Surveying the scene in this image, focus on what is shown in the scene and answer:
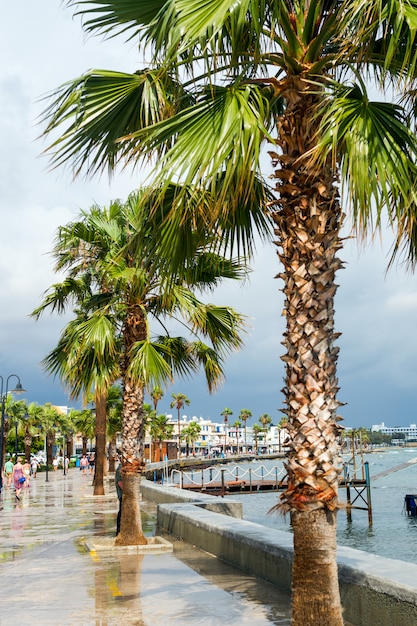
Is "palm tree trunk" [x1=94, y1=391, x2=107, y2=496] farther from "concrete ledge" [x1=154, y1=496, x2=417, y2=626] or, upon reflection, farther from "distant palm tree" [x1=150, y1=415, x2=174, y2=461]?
"distant palm tree" [x1=150, y1=415, x2=174, y2=461]

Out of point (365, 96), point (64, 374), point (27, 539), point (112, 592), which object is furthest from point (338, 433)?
point (27, 539)

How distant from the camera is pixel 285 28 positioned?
18.4 feet

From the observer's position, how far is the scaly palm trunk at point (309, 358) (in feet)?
17.4

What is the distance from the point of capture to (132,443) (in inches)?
533

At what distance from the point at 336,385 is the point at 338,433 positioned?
0.35 meters

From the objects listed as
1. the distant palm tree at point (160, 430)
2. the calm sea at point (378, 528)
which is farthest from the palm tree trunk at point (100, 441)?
the distant palm tree at point (160, 430)

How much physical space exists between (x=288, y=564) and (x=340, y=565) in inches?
59.2

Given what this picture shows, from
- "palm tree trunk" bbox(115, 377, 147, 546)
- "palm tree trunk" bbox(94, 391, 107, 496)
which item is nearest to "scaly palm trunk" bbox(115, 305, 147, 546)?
"palm tree trunk" bbox(115, 377, 147, 546)

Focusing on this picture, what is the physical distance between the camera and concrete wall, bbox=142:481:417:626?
6207mm

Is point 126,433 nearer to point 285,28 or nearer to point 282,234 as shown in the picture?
point 282,234

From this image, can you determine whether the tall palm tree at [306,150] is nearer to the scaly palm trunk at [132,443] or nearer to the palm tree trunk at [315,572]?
the palm tree trunk at [315,572]

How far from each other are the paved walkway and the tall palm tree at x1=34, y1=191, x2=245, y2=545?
61.1 inches

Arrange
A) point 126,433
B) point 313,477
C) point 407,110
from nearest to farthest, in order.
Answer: point 313,477 → point 407,110 → point 126,433

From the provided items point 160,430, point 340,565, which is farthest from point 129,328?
point 160,430
